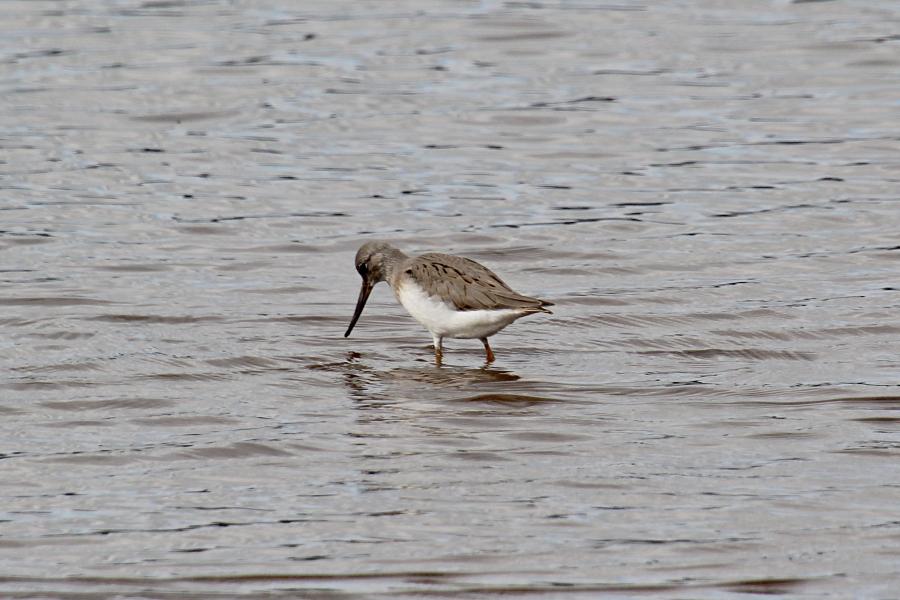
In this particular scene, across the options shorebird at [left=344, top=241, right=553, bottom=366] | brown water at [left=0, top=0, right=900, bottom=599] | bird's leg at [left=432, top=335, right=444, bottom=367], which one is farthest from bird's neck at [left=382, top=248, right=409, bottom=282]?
bird's leg at [left=432, top=335, right=444, bottom=367]

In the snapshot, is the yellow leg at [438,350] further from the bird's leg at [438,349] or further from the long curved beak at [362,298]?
the long curved beak at [362,298]

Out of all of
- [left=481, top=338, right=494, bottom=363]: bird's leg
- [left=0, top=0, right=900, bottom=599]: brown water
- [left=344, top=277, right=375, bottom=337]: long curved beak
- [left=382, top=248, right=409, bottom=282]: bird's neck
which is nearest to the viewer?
[left=0, top=0, right=900, bottom=599]: brown water

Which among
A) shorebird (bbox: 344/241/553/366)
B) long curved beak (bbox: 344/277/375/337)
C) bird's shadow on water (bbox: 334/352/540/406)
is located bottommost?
Answer: bird's shadow on water (bbox: 334/352/540/406)

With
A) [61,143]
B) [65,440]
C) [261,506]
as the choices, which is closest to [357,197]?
[61,143]

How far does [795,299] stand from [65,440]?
625 cm

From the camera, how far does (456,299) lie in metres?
11.1

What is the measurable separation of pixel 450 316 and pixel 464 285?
0.24m

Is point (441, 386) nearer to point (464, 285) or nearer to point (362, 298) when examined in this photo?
point (464, 285)

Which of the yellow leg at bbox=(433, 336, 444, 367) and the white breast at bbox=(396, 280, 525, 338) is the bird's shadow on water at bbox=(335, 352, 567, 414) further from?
the white breast at bbox=(396, 280, 525, 338)

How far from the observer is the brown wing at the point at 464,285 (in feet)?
35.9

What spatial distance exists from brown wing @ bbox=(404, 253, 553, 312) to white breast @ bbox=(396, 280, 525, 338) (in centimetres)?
4

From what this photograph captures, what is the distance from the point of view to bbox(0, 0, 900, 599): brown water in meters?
7.71

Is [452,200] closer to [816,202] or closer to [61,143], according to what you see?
[816,202]

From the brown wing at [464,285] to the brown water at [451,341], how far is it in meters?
0.52
